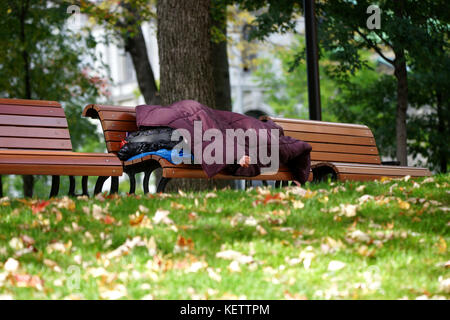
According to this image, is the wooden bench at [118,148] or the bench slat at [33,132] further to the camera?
the bench slat at [33,132]

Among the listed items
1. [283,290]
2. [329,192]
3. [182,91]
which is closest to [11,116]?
[182,91]

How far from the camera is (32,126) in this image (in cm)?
817

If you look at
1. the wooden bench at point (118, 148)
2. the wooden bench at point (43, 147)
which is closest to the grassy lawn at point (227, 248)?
the wooden bench at point (43, 147)

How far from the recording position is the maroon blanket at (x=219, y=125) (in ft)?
25.6

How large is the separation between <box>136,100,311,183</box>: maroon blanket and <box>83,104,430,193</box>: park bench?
15 cm

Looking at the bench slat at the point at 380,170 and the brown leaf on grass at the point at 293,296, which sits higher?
the bench slat at the point at 380,170

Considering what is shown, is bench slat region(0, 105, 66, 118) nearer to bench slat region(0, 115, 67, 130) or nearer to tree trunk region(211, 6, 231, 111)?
bench slat region(0, 115, 67, 130)

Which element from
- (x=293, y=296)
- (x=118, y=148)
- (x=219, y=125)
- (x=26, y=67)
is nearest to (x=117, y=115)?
(x=118, y=148)

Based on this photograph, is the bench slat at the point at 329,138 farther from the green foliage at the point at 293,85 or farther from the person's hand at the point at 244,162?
the green foliage at the point at 293,85

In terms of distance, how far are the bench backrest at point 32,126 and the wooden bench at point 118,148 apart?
344 millimetres

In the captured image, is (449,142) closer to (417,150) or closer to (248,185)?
(417,150)

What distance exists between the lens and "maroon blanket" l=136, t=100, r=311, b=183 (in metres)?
7.79
